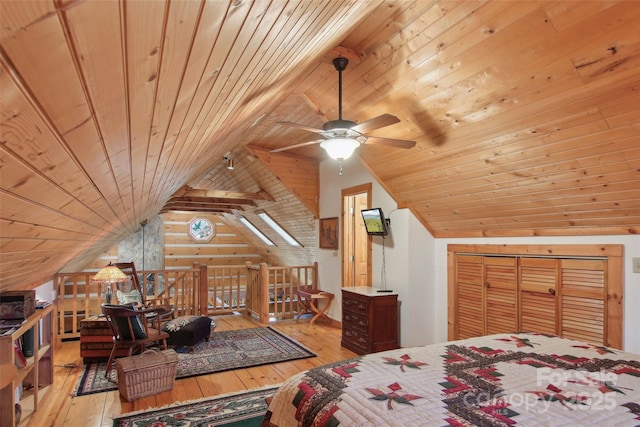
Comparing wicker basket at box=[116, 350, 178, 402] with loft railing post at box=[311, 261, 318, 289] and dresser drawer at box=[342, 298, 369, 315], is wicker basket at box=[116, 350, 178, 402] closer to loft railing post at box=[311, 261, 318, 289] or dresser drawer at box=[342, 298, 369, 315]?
dresser drawer at box=[342, 298, 369, 315]

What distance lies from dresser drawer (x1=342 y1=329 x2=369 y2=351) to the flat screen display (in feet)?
4.04

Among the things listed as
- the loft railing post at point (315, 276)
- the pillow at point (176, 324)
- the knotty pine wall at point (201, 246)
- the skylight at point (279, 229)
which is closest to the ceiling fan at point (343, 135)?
the pillow at point (176, 324)

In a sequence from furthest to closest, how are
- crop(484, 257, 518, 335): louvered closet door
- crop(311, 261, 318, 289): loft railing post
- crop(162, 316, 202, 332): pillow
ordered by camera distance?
crop(311, 261, 318, 289): loft railing post, crop(162, 316, 202, 332): pillow, crop(484, 257, 518, 335): louvered closet door

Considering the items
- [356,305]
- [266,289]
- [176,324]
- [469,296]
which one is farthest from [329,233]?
[176,324]

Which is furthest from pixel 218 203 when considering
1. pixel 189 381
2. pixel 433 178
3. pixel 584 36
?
pixel 584 36

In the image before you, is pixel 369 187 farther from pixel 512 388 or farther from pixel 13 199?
pixel 13 199

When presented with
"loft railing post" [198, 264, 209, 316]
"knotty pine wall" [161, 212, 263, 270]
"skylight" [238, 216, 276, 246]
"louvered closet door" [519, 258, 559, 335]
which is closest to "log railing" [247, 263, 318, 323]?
"loft railing post" [198, 264, 209, 316]

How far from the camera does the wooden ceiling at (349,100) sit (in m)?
0.60

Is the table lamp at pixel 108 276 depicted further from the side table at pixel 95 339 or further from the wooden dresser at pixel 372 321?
the wooden dresser at pixel 372 321

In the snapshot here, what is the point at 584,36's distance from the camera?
2047 millimetres

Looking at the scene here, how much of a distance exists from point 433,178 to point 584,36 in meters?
1.82

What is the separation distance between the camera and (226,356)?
14.4 feet

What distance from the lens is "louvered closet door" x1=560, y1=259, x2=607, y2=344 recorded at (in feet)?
10.2

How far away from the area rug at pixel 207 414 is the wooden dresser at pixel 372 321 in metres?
1.51
